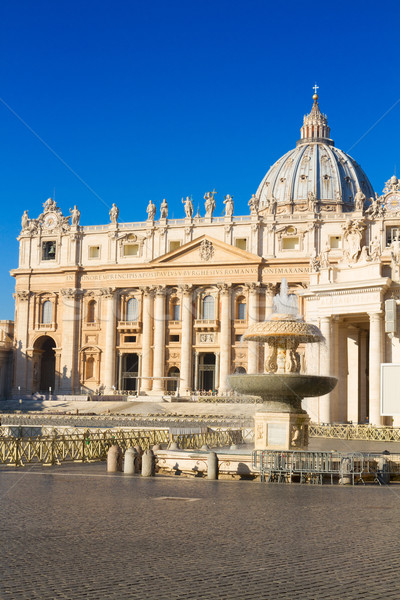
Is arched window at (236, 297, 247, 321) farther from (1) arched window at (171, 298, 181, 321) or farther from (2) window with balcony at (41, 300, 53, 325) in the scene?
(2) window with balcony at (41, 300, 53, 325)

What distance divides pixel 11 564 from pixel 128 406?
170 ft

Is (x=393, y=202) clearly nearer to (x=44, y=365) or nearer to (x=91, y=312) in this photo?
(x=91, y=312)

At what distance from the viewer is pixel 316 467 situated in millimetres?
19547

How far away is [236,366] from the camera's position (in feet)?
241

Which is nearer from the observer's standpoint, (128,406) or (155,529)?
(155,529)

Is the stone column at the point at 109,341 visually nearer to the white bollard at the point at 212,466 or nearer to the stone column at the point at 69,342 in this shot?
the stone column at the point at 69,342

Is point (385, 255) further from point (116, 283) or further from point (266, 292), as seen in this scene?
Answer: point (116, 283)

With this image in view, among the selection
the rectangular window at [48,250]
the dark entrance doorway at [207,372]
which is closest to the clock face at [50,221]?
the rectangular window at [48,250]

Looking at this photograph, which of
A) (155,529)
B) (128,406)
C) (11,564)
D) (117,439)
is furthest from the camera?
(128,406)

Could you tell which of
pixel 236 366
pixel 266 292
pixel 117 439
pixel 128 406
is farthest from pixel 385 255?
pixel 117 439

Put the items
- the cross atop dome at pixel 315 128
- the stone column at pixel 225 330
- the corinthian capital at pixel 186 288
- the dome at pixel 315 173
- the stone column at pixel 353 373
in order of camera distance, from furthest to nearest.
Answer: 1. the cross atop dome at pixel 315 128
2. the dome at pixel 315 173
3. the corinthian capital at pixel 186 288
4. the stone column at pixel 225 330
5. the stone column at pixel 353 373

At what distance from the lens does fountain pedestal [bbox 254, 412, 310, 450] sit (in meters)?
22.3

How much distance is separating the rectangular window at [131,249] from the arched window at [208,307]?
841 centimetres

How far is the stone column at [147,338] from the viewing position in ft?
246
